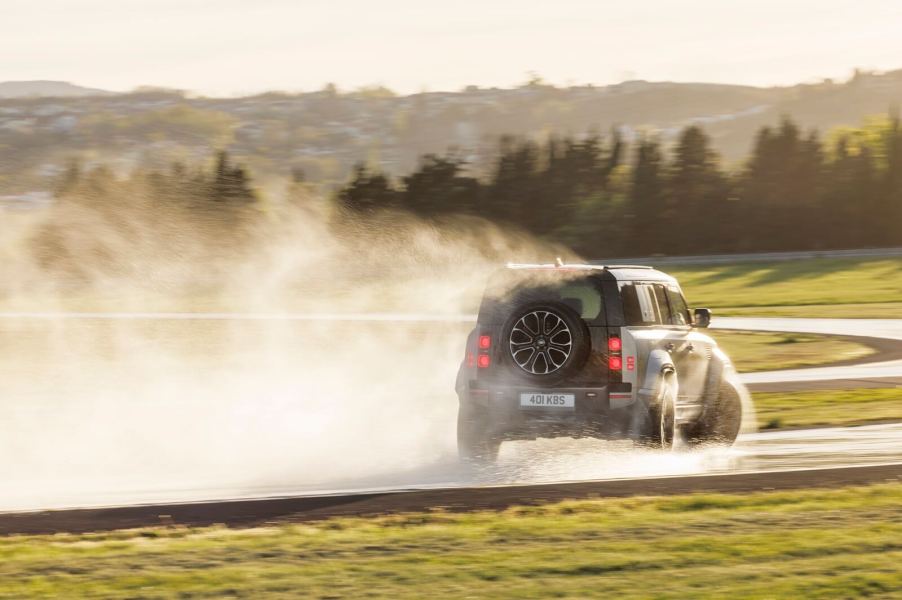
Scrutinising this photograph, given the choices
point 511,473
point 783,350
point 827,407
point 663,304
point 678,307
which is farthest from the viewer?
point 783,350

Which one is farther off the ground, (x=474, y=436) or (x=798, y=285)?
(x=798, y=285)

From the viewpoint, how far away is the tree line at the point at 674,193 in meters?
100

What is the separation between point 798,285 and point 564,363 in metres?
62.7

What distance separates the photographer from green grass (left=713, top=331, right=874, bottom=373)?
2820 centimetres

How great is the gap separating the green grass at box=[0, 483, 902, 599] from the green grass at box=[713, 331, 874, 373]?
17.2m

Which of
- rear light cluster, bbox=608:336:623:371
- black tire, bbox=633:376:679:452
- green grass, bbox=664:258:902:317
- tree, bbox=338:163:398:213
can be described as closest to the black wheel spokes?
rear light cluster, bbox=608:336:623:371

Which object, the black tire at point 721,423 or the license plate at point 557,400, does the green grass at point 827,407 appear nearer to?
the black tire at point 721,423

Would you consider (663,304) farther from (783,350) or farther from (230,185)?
(230,185)

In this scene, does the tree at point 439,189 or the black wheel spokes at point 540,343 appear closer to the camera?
the black wheel spokes at point 540,343

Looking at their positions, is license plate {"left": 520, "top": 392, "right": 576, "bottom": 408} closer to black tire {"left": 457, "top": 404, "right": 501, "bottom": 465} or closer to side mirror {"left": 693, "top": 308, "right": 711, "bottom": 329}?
black tire {"left": 457, "top": 404, "right": 501, "bottom": 465}

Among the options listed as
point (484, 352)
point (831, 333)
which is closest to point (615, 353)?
point (484, 352)

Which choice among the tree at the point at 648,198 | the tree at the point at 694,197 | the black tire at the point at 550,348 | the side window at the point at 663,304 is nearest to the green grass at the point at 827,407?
the side window at the point at 663,304

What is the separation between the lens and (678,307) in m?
13.7

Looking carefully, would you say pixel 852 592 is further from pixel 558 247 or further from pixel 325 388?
pixel 558 247
